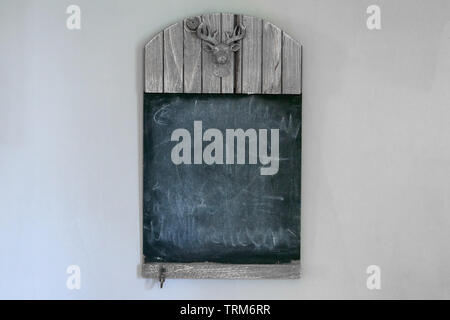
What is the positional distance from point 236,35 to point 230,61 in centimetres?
11

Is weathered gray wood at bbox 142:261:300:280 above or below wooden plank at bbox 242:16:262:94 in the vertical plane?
below

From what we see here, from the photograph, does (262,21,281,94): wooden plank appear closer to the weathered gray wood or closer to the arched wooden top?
the arched wooden top

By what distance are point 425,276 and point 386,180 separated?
45cm

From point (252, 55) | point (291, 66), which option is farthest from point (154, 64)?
point (291, 66)

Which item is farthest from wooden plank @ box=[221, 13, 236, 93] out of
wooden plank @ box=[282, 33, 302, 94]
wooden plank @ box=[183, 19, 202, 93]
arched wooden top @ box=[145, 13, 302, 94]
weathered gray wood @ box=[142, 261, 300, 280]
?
weathered gray wood @ box=[142, 261, 300, 280]

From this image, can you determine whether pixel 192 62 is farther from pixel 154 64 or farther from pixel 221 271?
pixel 221 271

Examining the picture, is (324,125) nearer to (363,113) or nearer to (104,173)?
(363,113)

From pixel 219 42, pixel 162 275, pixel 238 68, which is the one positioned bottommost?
pixel 162 275

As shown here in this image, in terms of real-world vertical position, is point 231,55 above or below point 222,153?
above

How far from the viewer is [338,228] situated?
6.71 ft

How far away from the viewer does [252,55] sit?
200cm

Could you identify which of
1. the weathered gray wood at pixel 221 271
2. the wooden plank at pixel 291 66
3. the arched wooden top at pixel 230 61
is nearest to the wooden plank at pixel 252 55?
the arched wooden top at pixel 230 61

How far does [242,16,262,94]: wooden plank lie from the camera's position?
2.00 metres
